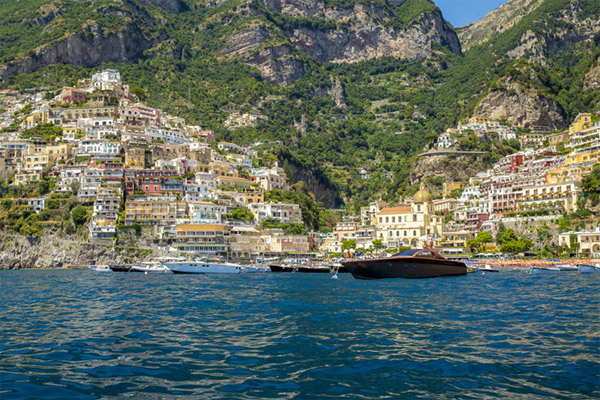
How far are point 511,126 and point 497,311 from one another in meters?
147

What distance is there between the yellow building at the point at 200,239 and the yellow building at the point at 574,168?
60514 mm

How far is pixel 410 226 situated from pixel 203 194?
40593 mm

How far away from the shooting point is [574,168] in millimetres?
99562

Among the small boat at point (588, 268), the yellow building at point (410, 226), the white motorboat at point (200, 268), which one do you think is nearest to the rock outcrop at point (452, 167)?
the yellow building at point (410, 226)

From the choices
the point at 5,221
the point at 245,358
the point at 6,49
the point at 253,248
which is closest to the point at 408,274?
the point at 245,358

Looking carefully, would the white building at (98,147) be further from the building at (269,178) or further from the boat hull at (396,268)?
the boat hull at (396,268)

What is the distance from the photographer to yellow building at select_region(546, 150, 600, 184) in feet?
323

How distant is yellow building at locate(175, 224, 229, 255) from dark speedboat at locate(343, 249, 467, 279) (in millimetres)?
49799

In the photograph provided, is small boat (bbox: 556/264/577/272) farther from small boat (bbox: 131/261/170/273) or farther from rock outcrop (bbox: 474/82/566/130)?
rock outcrop (bbox: 474/82/566/130)

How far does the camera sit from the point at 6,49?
18950 cm

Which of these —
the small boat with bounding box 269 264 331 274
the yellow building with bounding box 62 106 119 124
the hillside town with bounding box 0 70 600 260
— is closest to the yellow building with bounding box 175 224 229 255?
the hillside town with bounding box 0 70 600 260

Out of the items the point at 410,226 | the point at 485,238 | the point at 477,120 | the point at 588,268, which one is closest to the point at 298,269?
the point at 410,226

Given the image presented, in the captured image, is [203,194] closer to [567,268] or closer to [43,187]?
[43,187]

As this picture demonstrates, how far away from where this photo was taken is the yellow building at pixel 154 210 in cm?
9906
